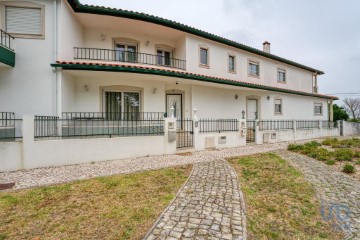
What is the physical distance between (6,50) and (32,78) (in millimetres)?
1361

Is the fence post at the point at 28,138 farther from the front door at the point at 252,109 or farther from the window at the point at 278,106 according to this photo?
the window at the point at 278,106

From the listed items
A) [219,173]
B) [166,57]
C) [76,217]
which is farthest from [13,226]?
[166,57]

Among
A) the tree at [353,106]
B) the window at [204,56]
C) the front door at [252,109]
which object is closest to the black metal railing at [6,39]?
the window at [204,56]

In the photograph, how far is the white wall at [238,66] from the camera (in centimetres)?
1323

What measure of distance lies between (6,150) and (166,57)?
10.0 m

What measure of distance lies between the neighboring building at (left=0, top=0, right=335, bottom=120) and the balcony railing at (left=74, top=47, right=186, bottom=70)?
6cm

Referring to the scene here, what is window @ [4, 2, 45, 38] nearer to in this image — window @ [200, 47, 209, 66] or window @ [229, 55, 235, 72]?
window @ [200, 47, 209, 66]

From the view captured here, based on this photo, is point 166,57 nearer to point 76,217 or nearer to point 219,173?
point 219,173

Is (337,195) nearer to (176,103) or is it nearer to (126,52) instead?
(176,103)

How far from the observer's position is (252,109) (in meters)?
16.8

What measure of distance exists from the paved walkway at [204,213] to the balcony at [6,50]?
29.5ft

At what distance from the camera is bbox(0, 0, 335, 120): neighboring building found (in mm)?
8852

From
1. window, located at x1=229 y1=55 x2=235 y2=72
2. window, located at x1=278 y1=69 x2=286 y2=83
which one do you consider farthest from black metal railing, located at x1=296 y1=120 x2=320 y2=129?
window, located at x1=229 y1=55 x2=235 y2=72

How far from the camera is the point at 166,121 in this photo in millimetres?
9297
